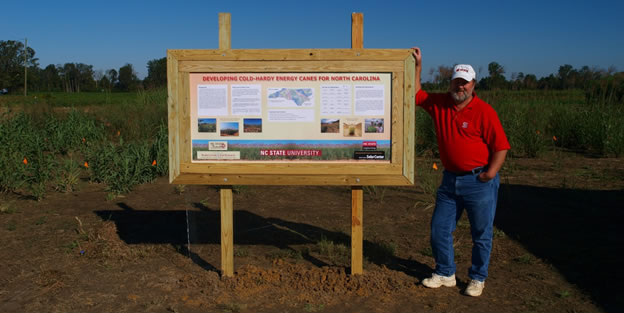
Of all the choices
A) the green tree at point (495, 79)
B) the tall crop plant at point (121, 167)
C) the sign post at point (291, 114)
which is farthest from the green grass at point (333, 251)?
the green tree at point (495, 79)

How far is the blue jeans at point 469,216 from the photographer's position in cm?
379

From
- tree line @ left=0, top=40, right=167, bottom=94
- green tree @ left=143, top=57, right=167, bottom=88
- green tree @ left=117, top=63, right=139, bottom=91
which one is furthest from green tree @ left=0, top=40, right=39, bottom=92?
green tree @ left=143, top=57, right=167, bottom=88

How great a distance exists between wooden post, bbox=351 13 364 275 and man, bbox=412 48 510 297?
1.44 feet

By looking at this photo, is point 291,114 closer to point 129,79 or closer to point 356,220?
point 356,220

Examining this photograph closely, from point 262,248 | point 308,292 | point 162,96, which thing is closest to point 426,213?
point 262,248

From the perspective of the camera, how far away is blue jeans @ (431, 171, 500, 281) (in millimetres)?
3787

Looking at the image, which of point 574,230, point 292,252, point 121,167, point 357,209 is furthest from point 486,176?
point 121,167

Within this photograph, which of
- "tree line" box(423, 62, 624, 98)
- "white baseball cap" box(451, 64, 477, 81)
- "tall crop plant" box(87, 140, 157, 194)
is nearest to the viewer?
"white baseball cap" box(451, 64, 477, 81)

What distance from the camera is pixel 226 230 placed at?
4195 mm

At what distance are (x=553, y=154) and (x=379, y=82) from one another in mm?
7643

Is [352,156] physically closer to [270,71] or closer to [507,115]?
[270,71]

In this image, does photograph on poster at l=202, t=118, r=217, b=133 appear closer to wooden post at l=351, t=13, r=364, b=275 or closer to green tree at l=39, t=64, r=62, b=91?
wooden post at l=351, t=13, r=364, b=275

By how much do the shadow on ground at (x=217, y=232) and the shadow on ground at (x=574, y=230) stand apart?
128 cm

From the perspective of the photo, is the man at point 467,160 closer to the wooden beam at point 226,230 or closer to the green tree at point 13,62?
the wooden beam at point 226,230
